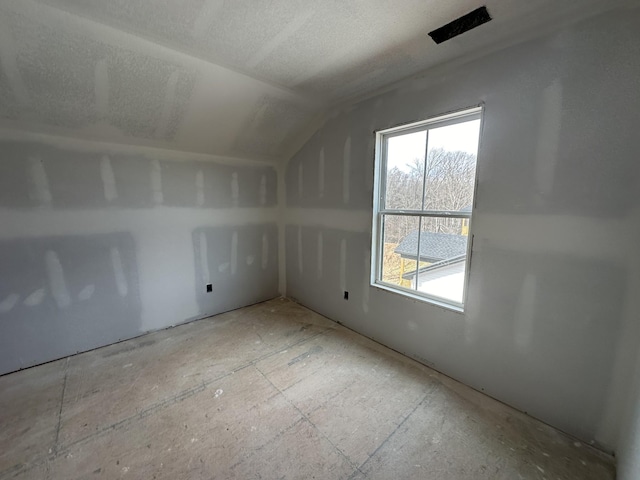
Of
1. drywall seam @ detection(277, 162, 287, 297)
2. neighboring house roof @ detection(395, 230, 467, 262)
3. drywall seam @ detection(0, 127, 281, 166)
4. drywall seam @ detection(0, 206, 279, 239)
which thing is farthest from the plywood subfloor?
drywall seam @ detection(0, 127, 281, 166)

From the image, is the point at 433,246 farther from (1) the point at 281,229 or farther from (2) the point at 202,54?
(2) the point at 202,54

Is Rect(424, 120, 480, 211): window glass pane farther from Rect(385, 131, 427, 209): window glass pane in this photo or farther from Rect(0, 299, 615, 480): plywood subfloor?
Rect(0, 299, 615, 480): plywood subfloor

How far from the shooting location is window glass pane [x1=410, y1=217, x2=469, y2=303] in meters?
2.03

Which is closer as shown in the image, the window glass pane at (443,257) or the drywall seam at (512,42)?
the drywall seam at (512,42)

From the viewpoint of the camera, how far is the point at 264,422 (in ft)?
5.47

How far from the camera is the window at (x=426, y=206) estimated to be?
1.98 m

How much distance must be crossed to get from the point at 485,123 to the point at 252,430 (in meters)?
2.62

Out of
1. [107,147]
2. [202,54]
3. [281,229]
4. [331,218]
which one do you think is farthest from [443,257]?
[107,147]

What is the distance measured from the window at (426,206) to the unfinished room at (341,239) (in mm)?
20

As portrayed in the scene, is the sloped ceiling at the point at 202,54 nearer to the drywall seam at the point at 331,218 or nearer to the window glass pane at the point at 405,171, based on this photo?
the window glass pane at the point at 405,171

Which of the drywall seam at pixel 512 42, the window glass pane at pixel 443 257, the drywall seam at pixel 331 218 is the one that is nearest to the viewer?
the drywall seam at pixel 512 42

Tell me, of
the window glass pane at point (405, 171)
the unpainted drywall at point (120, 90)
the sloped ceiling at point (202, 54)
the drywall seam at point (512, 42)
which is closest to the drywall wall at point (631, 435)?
the window glass pane at point (405, 171)

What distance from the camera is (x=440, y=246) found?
215 cm

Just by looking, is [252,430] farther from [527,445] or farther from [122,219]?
[122,219]
